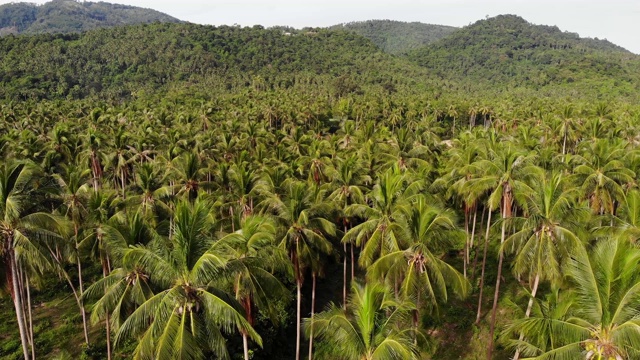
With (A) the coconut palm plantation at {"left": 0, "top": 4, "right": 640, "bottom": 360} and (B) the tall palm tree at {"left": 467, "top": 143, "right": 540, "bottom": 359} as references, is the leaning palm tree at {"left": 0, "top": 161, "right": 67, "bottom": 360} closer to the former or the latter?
(A) the coconut palm plantation at {"left": 0, "top": 4, "right": 640, "bottom": 360}

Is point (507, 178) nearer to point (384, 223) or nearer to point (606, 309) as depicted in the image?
point (384, 223)

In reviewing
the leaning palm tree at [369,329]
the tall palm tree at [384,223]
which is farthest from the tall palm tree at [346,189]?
the leaning palm tree at [369,329]

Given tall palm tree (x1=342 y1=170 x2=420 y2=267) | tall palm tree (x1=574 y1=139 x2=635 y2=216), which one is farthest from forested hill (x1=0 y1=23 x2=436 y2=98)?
tall palm tree (x1=342 y1=170 x2=420 y2=267)

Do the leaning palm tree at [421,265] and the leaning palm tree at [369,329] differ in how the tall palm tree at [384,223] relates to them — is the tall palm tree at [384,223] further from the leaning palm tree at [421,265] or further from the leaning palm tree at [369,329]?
the leaning palm tree at [369,329]

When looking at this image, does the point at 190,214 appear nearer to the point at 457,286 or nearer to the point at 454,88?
the point at 457,286

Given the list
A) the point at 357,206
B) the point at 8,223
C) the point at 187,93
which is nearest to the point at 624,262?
the point at 357,206

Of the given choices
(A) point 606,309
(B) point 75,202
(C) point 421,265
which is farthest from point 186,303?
(B) point 75,202
